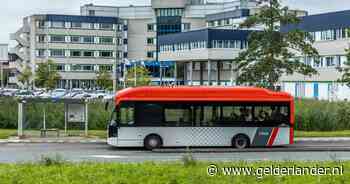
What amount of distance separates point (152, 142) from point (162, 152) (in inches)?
44.8

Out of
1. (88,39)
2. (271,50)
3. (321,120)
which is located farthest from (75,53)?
(271,50)

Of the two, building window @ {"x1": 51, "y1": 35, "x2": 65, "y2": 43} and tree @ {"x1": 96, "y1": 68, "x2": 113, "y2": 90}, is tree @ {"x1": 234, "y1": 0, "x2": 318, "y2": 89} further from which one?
building window @ {"x1": 51, "y1": 35, "x2": 65, "y2": 43}

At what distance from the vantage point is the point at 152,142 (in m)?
28.3

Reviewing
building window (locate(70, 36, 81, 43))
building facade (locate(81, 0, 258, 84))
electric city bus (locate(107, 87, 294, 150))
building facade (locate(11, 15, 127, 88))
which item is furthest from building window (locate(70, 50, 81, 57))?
electric city bus (locate(107, 87, 294, 150))

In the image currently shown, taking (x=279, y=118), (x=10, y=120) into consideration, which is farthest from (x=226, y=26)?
(x=279, y=118)

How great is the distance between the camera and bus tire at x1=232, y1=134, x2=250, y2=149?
28719 mm

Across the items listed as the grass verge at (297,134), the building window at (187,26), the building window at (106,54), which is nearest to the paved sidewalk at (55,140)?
the grass verge at (297,134)

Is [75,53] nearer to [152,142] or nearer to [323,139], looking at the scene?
[323,139]

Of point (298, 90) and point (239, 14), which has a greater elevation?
point (239, 14)

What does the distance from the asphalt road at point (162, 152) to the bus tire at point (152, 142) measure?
14.9 inches

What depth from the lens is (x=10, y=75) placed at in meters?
147

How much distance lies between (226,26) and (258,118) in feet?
310

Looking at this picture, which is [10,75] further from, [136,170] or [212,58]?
[136,170]

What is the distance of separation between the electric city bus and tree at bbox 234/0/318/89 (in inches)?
278
